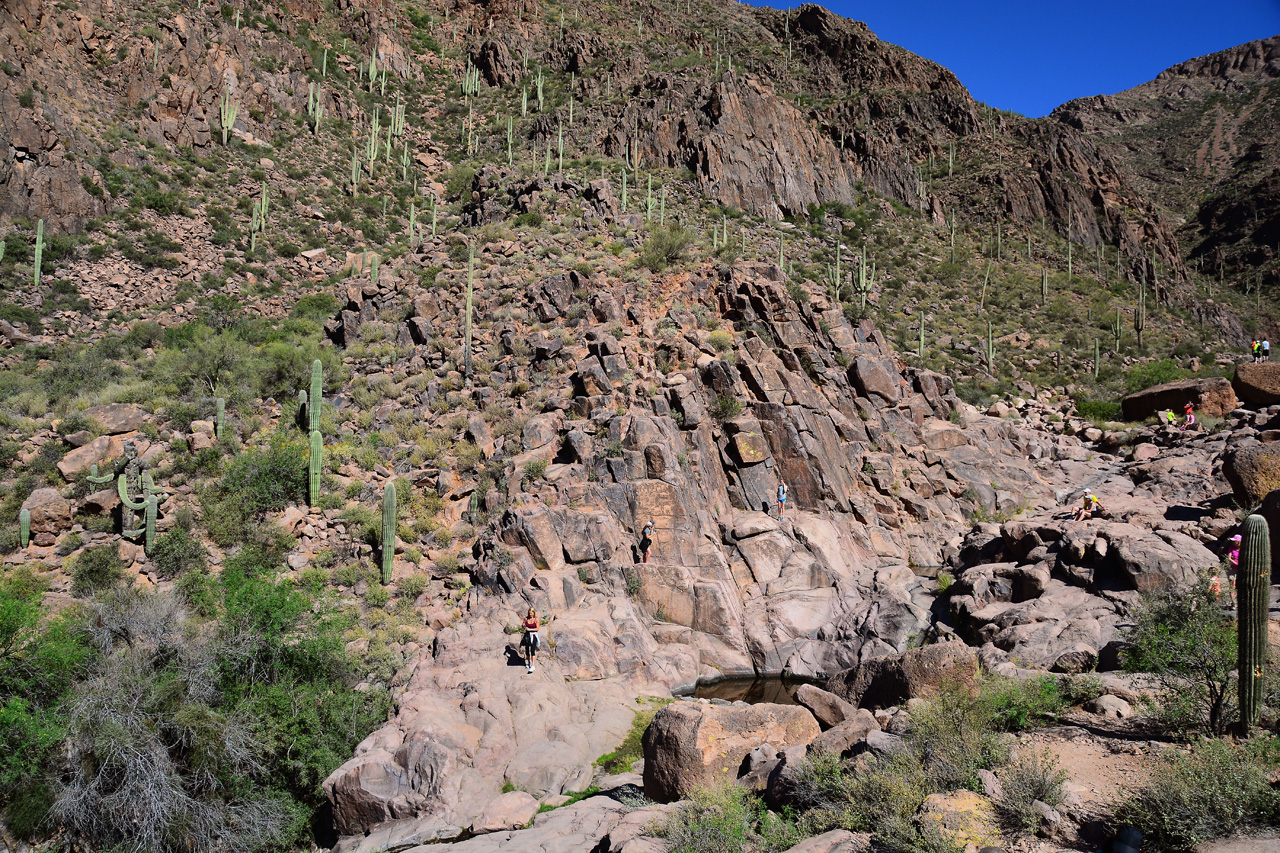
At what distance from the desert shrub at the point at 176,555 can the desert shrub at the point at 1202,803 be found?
1879 centimetres

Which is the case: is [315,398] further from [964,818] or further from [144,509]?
[964,818]

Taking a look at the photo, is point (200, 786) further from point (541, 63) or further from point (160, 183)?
point (541, 63)

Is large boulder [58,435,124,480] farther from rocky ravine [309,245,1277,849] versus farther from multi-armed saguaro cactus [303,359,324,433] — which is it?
rocky ravine [309,245,1277,849]

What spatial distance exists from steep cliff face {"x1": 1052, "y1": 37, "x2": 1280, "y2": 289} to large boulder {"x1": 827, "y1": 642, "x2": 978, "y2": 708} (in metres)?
69.3

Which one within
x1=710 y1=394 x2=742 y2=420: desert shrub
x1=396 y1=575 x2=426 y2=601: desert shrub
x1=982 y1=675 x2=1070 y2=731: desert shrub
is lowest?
x1=982 y1=675 x2=1070 y2=731: desert shrub

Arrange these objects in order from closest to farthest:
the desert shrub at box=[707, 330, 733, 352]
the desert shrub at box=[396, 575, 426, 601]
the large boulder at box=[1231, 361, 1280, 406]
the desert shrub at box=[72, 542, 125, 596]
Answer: the desert shrub at box=[72, 542, 125, 596] < the desert shrub at box=[396, 575, 426, 601] < the desert shrub at box=[707, 330, 733, 352] < the large boulder at box=[1231, 361, 1280, 406]

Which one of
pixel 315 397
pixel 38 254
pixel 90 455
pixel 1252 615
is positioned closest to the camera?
pixel 1252 615

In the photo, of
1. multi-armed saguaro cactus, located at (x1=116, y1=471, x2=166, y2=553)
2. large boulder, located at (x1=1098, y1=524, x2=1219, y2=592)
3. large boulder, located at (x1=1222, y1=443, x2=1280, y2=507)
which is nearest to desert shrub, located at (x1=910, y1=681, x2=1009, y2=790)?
large boulder, located at (x1=1098, y1=524, x2=1219, y2=592)

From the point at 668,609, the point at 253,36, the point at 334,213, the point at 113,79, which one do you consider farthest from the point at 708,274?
the point at 253,36

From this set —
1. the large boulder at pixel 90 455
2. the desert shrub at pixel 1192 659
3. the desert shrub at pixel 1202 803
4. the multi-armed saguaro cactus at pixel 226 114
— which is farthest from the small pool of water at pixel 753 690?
the multi-armed saguaro cactus at pixel 226 114

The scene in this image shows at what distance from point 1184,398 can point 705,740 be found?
31051mm

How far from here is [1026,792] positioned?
6.96 meters

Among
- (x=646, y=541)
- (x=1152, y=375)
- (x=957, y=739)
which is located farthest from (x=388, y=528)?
(x=1152, y=375)

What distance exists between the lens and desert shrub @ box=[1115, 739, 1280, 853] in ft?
18.9
